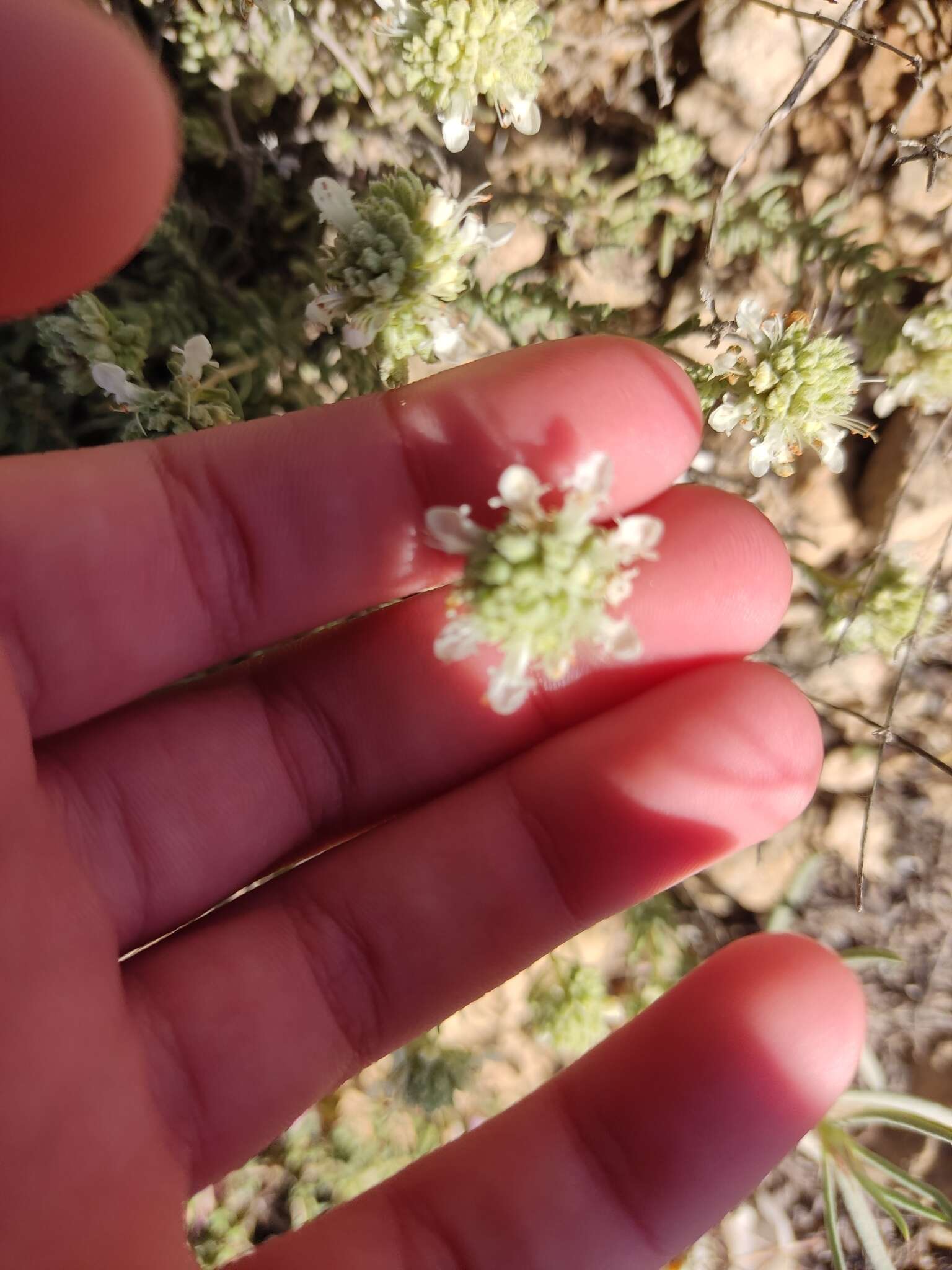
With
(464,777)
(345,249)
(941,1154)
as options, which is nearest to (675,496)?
(464,777)

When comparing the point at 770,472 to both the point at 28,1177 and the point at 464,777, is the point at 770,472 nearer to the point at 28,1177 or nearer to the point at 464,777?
the point at 464,777

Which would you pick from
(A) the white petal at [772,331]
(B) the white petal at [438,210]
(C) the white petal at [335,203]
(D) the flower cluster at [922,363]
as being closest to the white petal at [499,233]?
(B) the white petal at [438,210]

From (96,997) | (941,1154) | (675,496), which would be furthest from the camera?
(941,1154)

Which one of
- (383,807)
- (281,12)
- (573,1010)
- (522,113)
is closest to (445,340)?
(522,113)

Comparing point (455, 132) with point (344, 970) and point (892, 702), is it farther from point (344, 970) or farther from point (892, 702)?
point (344, 970)

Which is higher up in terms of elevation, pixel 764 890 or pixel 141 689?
pixel 141 689

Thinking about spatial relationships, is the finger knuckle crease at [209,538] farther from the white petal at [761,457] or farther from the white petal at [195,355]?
the white petal at [761,457]

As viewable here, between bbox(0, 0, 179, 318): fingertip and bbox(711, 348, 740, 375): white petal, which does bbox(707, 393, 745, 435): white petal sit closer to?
bbox(711, 348, 740, 375): white petal
